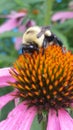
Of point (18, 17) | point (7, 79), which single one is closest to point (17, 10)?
point (18, 17)

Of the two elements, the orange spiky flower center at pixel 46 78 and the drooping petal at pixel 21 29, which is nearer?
the orange spiky flower center at pixel 46 78

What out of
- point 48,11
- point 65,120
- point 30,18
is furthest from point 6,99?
point 30,18

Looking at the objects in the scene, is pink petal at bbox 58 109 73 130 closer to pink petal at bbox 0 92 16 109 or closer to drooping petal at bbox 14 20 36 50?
pink petal at bbox 0 92 16 109

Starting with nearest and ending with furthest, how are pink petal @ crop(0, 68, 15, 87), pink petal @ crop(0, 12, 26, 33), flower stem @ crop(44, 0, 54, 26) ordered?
pink petal @ crop(0, 68, 15, 87), flower stem @ crop(44, 0, 54, 26), pink petal @ crop(0, 12, 26, 33)

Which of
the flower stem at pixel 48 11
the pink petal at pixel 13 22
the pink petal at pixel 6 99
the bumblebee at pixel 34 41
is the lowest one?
the pink petal at pixel 6 99

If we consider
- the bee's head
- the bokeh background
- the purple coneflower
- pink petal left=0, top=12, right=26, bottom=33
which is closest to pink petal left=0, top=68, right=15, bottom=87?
the purple coneflower

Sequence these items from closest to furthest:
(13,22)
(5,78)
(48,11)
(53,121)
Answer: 1. (53,121)
2. (5,78)
3. (48,11)
4. (13,22)

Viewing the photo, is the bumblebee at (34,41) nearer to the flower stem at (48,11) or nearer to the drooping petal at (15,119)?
the drooping petal at (15,119)

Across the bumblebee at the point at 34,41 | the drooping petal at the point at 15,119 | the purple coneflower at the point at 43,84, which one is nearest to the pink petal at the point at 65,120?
the purple coneflower at the point at 43,84

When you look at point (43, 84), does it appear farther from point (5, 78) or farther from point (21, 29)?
point (21, 29)
